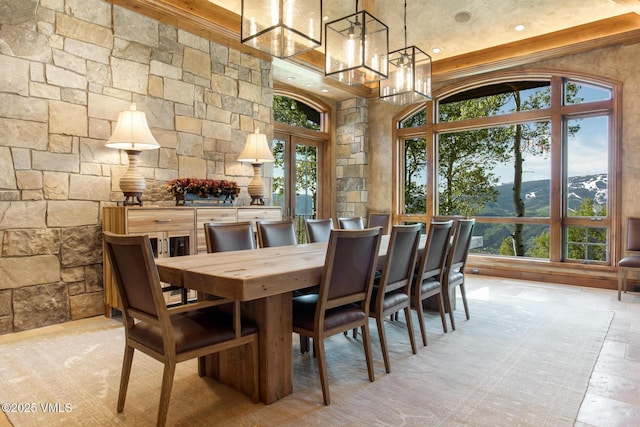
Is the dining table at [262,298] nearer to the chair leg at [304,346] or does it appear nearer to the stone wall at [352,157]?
the chair leg at [304,346]

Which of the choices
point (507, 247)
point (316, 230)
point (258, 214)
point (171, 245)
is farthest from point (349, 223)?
point (507, 247)

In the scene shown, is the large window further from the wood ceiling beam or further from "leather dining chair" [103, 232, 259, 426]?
"leather dining chair" [103, 232, 259, 426]

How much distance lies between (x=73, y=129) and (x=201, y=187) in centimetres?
120

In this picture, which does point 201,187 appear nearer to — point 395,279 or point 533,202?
point 395,279

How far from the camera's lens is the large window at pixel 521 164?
5.12m

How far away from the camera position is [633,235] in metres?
4.57

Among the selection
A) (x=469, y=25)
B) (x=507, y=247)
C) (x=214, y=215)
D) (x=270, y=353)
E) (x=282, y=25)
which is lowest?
(x=270, y=353)

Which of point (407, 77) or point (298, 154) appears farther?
point (298, 154)

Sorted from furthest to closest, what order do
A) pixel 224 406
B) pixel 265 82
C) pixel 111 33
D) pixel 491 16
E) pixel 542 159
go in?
pixel 542 159, pixel 265 82, pixel 491 16, pixel 111 33, pixel 224 406

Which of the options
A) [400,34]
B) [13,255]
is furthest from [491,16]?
[13,255]

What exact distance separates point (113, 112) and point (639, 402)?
4453 millimetres

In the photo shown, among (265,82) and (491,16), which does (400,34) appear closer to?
(491,16)

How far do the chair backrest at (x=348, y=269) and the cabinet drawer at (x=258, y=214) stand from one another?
2260 millimetres

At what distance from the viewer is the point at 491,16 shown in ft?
15.9
